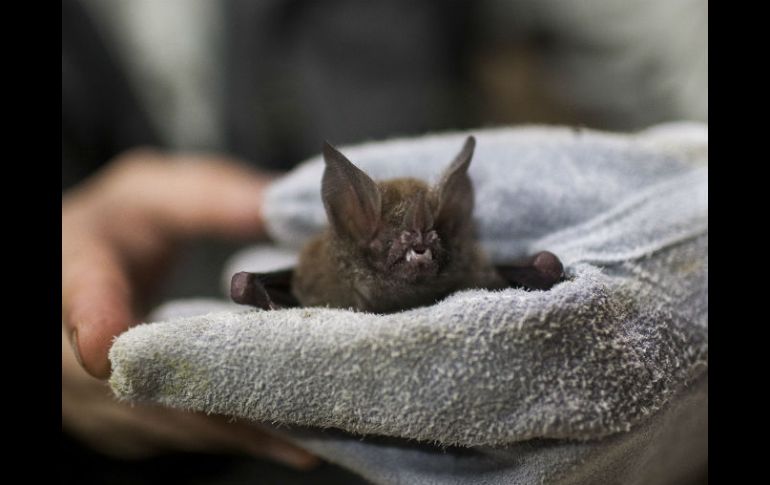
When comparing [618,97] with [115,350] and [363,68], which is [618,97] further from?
[115,350]

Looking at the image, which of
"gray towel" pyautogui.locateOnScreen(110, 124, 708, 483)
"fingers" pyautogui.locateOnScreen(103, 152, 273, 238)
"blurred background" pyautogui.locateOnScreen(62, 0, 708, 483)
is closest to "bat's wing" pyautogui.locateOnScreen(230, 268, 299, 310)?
"gray towel" pyautogui.locateOnScreen(110, 124, 708, 483)

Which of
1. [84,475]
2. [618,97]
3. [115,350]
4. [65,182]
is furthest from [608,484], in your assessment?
[65,182]

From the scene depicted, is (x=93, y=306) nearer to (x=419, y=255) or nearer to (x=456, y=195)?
(x=419, y=255)

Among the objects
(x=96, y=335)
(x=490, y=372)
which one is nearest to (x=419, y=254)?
(x=490, y=372)

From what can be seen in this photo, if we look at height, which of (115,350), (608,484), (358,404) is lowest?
(608,484)

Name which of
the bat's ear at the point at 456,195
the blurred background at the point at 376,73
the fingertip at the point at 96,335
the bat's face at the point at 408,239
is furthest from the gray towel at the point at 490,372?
the blurred background at the point at 376,73

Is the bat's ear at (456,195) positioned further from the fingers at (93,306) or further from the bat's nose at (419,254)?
the fingers at (93,306)

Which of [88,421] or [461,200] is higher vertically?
[461,200]
